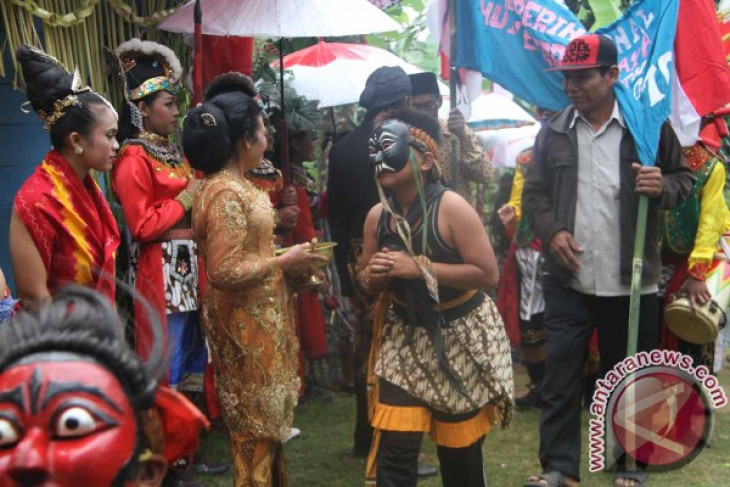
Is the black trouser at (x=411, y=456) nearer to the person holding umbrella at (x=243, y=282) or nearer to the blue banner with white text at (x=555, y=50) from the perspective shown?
the person holding umbrella at (x=243, y=282)

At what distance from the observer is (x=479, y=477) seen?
13.4ft

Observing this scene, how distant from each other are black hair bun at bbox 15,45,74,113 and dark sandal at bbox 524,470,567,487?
2792mm

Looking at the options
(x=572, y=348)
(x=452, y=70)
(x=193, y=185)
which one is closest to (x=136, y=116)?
(x=193, y=185)

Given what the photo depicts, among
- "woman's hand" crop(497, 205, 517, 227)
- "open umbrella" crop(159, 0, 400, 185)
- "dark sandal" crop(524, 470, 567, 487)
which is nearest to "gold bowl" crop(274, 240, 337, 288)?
"open umbrella" crop(159, 0, 400, 185)

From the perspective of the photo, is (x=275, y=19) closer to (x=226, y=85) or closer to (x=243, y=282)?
(x=226, y=85)

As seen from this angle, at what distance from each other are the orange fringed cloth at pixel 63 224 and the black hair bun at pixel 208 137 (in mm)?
477

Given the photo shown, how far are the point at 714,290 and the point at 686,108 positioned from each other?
108cm

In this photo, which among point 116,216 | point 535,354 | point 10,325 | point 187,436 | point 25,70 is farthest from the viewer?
point 535,354

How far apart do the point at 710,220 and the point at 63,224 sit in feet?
11.0

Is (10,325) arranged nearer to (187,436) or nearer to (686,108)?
(187,436)

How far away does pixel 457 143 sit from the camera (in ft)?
19.0

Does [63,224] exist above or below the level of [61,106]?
below

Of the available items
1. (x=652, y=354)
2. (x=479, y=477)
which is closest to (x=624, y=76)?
(x=652, y=354)

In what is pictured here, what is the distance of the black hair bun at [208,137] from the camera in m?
3.87
